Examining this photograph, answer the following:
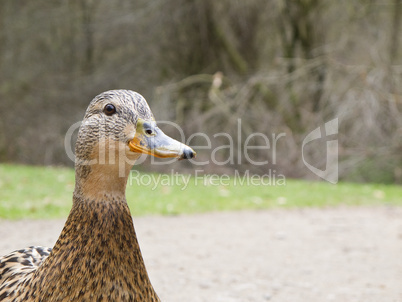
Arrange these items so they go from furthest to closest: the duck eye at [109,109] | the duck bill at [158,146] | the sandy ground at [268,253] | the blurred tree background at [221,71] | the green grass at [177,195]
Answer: the blurred tree background at [221,71] → the green grass at [177,195] → the sandy ground at [268,253] → the duck eye at [109,109] → the duck bill at [158,146]

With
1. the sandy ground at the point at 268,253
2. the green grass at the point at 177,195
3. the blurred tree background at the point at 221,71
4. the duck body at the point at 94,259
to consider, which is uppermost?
the blurred tree background at the point at 221,71

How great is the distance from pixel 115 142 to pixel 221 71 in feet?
42.8

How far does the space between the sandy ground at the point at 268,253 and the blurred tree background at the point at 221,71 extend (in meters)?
4.26

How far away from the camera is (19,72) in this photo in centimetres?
1561

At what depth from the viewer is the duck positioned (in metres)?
1.85

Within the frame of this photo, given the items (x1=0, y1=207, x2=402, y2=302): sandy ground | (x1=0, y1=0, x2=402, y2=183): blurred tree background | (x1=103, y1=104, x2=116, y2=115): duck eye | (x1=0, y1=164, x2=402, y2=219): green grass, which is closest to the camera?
(x1=103, y1=104, x2=116, y2=115): duck eye

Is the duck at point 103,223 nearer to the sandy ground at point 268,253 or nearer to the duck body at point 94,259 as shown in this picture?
the duck body at point 94,259

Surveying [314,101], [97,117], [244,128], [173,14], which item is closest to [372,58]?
[314,101]

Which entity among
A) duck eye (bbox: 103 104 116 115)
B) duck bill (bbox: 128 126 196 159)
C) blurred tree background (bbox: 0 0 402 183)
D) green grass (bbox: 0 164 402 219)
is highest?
blurred tree background (bbox: 0 0 402 183)

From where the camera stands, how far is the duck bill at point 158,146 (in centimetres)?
177

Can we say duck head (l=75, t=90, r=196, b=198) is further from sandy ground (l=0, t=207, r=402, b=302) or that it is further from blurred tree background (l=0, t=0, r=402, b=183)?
blurred tree background (l=0, t=0, r=402, b=183)

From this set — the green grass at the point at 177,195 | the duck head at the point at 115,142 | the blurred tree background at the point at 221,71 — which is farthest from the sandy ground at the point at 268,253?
the blurred tree background at the point at 221,71

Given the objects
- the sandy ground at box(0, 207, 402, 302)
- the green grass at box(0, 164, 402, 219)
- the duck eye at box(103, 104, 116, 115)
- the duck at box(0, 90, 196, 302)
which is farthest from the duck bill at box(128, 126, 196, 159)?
the green grass at box(0, 164, 402, 219)

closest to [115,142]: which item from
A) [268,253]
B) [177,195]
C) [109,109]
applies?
[109,109]
